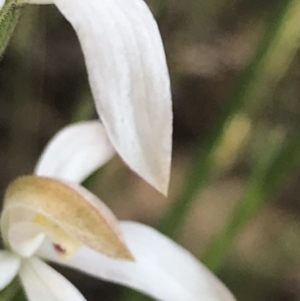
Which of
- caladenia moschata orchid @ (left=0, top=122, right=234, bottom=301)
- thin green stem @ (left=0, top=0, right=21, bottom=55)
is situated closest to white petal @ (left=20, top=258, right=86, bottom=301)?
caladenia moschata orchid @ (left=0, top=122, right=234, bottom=301)

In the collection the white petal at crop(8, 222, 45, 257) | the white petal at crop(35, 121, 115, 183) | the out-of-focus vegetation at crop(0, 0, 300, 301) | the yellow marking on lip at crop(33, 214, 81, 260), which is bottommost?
the out-of-focus vegetation at crop(0, 0, 300, 301)

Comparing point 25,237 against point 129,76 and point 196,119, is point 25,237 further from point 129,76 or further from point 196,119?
point 196,119

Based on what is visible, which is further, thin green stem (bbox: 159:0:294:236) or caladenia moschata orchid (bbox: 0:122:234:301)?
thin green stem (bbox: 159:0:294:236)

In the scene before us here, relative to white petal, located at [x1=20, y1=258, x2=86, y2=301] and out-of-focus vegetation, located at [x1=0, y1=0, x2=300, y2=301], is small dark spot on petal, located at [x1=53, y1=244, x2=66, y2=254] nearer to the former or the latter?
Answer: white petal, located at [x1=20, y1=258, x2=86, y2=301]

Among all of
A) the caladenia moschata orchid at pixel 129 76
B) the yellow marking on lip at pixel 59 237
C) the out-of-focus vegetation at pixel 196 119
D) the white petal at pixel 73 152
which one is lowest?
the out-of-focus vegetation at pixel 196 119

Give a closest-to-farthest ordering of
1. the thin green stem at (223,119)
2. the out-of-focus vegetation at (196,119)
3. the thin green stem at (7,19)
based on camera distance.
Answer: the thin green stem at (7,19) → the thin green stem at (223,119) → the out-of-focus vegetation at (196,119)

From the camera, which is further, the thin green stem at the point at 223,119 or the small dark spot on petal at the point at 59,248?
the thin green stem at the point at 223,119

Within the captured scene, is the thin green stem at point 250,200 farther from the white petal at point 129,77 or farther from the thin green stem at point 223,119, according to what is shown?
the white petal at point 129,77

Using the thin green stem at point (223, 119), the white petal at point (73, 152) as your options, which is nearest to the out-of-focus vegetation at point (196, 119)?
the thin green stem at point (223, 119)

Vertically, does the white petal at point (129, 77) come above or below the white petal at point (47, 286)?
above
